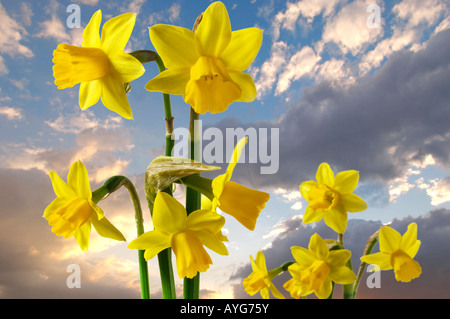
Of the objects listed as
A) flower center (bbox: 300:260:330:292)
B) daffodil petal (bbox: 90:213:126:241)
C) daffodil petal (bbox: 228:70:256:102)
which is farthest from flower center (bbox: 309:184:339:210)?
daffodil petal (bbox: 90:213:126:241)

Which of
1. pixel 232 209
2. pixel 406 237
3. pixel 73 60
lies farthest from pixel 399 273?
pixel 73 60

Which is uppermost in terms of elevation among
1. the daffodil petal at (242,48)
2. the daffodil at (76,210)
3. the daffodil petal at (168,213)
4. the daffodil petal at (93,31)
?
the daffodil petal at (93,31)

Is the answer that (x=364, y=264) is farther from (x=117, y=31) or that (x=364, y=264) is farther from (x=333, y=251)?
(x=117, y=31)

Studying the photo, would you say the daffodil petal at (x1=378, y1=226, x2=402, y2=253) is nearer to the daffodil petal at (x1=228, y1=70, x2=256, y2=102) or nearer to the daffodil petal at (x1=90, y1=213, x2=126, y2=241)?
the daffodil petal at (x1=228, y1=70, x2=256, y2=102)

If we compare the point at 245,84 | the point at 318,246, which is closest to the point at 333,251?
the point at 318,246

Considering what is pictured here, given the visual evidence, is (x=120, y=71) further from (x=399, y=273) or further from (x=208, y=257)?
(x=399, y=273)

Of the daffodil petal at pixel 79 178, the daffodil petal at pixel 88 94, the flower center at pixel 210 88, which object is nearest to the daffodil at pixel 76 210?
the daffodil petal at pixel 79 178

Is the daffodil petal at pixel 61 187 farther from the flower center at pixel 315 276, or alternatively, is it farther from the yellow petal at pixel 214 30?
the flower center at pixel 315 276

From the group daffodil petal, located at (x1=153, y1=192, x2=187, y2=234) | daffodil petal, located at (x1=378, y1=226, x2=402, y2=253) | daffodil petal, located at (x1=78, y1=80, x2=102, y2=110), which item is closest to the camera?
daffodil petal, located at (x1=153, y1=192, x2=187, y2=234)
